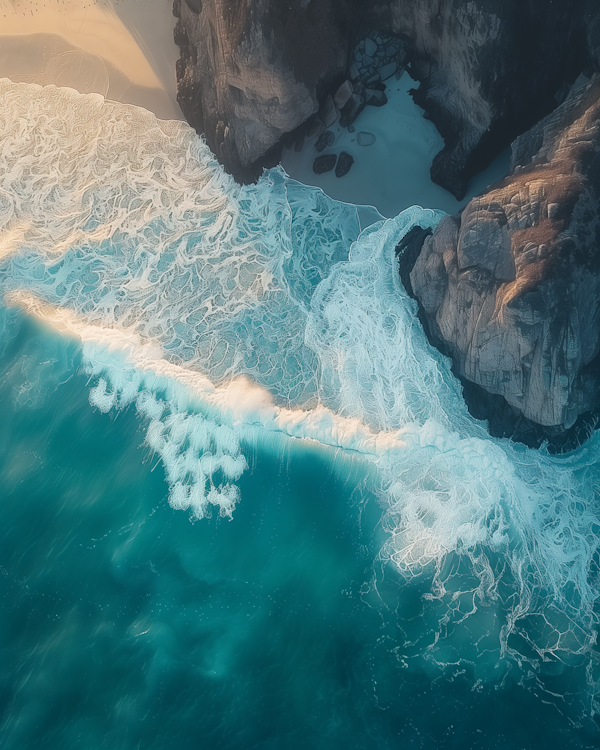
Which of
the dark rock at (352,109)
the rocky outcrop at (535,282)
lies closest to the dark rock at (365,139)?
the dark rock at (352,109)

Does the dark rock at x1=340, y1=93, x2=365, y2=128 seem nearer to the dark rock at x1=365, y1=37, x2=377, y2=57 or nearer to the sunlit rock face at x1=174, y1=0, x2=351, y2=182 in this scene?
the sunlit rock face at x1=174, y1=0, x2=351, y2=182

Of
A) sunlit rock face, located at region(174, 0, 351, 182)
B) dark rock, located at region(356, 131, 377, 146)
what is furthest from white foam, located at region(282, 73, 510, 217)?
sunlit rock face, located at region(174, 0, 351, 182)

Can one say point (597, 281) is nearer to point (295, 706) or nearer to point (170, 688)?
point (295, 706)

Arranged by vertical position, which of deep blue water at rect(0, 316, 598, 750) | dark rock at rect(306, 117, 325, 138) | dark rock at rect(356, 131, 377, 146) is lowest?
deep blue water at rect(0, 316, 598, 750)

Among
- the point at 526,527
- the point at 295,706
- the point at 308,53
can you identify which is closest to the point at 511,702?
the point at 526,527

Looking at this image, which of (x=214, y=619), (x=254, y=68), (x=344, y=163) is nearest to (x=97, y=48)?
(x=254, y=68)
